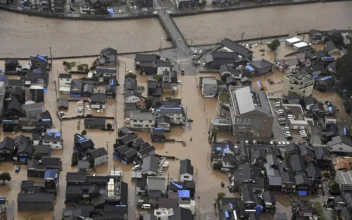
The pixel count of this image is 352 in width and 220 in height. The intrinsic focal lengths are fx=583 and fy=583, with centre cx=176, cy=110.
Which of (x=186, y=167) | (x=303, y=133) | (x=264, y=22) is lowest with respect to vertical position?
(x=186, y=167)

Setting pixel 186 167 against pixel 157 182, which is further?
pixel 186 167

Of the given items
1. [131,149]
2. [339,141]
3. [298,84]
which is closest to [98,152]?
[131,149]

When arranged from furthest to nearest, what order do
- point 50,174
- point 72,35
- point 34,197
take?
point 72,35
point 50,174
point 34,197

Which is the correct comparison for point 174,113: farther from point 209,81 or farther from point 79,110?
point 79,110

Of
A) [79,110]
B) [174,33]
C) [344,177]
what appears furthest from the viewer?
[174,33]

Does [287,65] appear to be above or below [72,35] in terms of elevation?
below

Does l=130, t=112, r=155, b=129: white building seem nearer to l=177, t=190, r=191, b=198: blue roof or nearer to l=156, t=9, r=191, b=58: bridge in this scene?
l=177, t=190, r=191, b=198: blue roof

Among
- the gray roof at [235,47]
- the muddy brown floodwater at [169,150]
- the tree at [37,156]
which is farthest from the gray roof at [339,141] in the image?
the tree at [37,156]

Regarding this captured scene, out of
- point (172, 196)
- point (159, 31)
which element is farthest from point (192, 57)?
point (172, 196)
